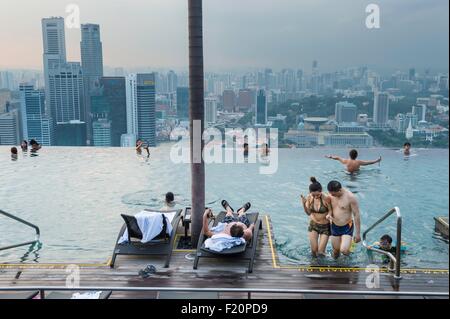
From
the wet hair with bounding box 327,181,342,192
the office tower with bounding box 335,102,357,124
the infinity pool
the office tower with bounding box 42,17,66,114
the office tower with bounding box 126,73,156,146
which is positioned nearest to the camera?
the wet hair with bounding box 327,181,342,192

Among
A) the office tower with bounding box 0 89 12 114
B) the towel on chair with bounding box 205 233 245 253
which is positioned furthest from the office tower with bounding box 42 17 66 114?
the towel on chair with bounding box 205 233 245 253

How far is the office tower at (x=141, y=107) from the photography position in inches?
845

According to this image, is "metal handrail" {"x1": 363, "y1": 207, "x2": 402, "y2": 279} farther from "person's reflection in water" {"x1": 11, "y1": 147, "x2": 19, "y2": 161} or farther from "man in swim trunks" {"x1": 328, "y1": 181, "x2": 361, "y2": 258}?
"person's reflection in water" {"x1": 11, "y1": 147, "x2": 19, "y2": 161}

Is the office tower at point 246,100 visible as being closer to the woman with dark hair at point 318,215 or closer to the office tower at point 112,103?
the office tower at point 112,103

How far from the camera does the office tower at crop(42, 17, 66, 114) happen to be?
87.9 feet

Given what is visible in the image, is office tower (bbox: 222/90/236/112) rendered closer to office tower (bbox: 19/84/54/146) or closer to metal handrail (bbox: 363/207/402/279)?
office tower (bbox: 19/84/54/146)

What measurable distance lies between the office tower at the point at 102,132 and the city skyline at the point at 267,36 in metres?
3.47

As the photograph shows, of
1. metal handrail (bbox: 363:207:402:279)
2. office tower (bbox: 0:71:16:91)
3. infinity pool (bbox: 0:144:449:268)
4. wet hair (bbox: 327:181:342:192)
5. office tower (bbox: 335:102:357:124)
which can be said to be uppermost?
office tower (bbox: 0:71:16:91)

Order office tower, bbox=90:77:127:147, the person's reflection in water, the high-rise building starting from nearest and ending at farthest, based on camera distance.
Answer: the person's reflection in water
office tower, bbox=90:77:127:147
the high-rise building

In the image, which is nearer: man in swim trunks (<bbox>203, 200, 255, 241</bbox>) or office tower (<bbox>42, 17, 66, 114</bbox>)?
man in swim trunks (<bbox>203, 200, 255, 241</bbox>)

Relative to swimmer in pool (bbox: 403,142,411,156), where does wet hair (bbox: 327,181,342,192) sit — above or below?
above

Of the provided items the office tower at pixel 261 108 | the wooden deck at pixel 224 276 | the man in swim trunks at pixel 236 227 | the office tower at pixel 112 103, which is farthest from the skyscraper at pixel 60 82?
the wooden deck at pixel 224 276
